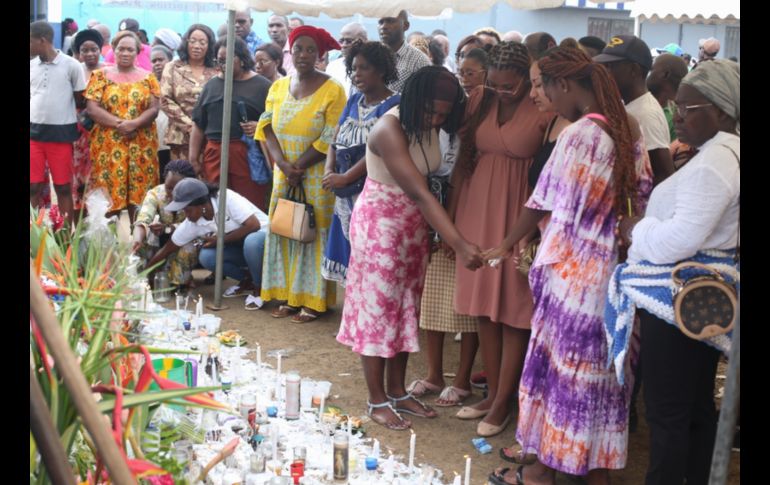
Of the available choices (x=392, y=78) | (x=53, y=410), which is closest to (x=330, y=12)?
(x=392, y=78)

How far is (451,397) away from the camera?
5410 millimetres

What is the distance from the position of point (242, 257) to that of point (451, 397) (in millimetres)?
2796

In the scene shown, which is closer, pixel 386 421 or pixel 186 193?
pixel 386 421

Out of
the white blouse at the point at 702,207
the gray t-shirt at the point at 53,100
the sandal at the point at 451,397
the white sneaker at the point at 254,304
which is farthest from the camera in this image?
the gray t-shirt at the point at 53,100

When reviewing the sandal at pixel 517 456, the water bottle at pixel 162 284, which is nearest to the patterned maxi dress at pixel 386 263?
the sandal at pixel 517 456

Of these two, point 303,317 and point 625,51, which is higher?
point 625,51

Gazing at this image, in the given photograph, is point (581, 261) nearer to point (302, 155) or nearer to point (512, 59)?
point (512, 59)

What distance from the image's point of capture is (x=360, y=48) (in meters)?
5.34

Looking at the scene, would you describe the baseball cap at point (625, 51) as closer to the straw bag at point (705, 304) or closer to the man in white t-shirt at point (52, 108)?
the straw bag at point (705, 304)

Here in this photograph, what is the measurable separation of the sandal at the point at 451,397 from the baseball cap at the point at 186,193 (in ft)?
9.12

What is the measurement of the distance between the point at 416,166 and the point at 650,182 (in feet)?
3.92

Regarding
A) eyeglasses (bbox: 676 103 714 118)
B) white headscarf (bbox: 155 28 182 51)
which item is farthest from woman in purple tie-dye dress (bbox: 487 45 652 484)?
white headscarf (bbox: 155 28 182 51)

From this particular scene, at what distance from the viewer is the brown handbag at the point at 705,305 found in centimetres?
331

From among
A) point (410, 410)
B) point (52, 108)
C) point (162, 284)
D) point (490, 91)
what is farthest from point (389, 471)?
point (52, 108)
